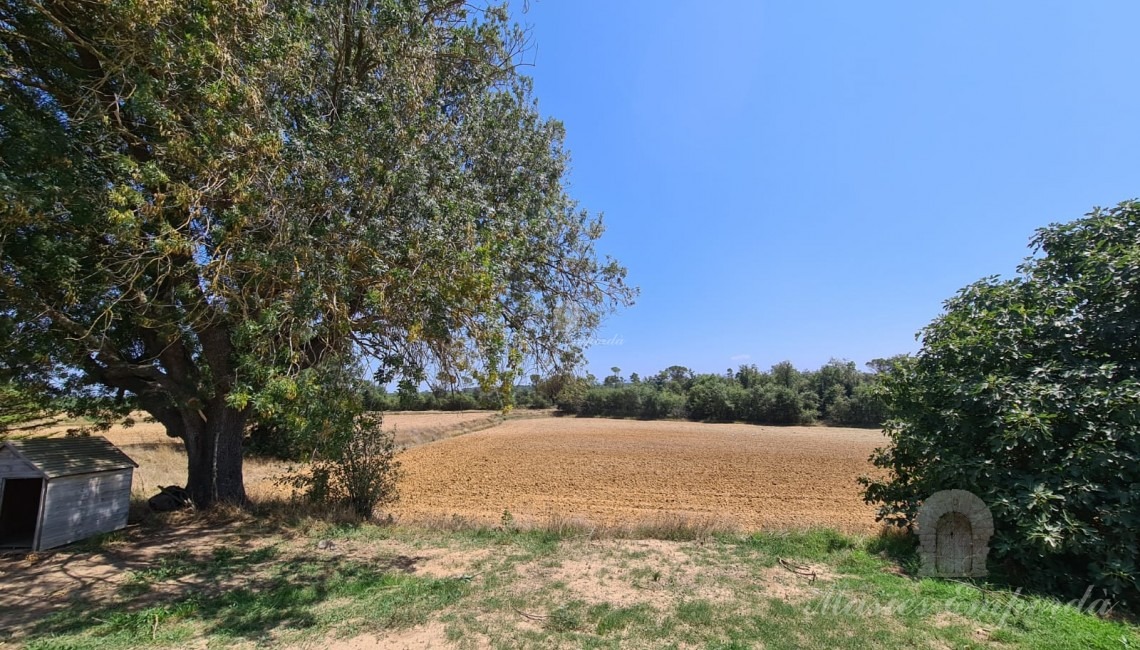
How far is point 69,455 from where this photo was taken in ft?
26.1

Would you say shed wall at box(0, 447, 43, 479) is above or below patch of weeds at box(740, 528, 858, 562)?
above

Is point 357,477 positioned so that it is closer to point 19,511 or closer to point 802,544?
point 19,511

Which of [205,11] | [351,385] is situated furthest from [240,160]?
[351,385]

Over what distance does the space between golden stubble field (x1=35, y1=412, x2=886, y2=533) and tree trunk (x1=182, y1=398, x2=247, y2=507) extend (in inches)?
Result: 125

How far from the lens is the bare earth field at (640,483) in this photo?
48.0ft

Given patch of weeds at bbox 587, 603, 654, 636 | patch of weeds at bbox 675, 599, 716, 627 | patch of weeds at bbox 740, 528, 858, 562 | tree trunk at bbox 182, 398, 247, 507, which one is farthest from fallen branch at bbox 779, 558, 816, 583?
tree trunk at bbox 182, 398, 247, 507

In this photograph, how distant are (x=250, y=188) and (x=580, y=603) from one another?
6.08m

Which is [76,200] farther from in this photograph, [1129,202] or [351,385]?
[1129,202]

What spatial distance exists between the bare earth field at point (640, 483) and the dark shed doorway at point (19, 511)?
21.2 ft

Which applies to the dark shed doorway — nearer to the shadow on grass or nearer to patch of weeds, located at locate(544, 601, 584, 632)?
the shadow on grass

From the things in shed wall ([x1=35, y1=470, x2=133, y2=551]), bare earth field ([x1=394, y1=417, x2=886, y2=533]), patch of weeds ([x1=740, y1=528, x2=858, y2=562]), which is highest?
shed wall ([x1=35, y1=470, x2=133, y2=551])

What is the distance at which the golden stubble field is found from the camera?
46.9 ft

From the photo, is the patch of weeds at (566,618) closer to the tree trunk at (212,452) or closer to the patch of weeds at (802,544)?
the patch of weeds at (802,544)

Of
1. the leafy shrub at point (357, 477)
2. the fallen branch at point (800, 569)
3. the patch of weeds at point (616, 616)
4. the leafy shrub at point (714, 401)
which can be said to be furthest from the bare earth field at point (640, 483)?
the leafy shrub at point (714, 401)
